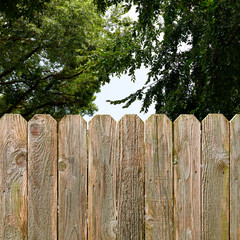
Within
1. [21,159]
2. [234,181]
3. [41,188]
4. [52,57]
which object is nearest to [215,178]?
[234,181]

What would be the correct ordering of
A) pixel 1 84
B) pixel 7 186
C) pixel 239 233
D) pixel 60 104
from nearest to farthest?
pixel 7 186, pixel 239 233, pixel 1 84, pixel 60 104

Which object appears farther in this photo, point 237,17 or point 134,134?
point 237,17

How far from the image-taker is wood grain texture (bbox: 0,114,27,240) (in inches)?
76.8

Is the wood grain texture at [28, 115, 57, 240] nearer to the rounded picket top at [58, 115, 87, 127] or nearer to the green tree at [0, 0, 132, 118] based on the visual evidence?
the rounded picket top at [58, 115, 87, 127]

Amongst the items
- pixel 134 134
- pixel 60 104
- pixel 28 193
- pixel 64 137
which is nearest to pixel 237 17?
pixel 134 134

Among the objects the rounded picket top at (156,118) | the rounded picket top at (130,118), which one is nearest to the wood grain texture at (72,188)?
the rounded picket top at (130,118)

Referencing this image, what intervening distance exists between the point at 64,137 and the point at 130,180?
21.3 inches

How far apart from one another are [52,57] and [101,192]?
1195 centimetres

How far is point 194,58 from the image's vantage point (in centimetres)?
566

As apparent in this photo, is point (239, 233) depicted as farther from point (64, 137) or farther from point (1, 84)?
point (1, 84)

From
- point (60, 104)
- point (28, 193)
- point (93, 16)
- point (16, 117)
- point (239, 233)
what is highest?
point (93, 16)

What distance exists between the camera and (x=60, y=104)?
15.0m

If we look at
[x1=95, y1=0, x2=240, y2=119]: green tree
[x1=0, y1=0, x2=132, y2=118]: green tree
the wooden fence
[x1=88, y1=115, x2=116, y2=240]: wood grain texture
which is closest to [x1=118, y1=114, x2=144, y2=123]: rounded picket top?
the wooden fence

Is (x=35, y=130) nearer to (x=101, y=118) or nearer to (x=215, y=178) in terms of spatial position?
(x=101, y=118)
